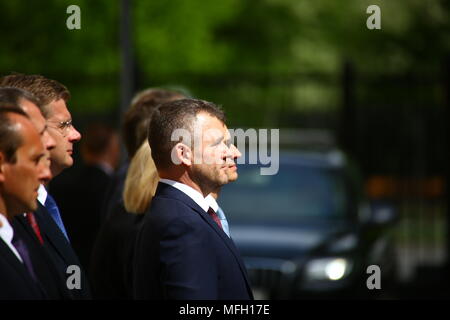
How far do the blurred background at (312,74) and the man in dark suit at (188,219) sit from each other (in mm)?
3999

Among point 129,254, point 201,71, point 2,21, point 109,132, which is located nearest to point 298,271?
point 109,132

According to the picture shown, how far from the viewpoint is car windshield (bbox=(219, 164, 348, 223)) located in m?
9.46

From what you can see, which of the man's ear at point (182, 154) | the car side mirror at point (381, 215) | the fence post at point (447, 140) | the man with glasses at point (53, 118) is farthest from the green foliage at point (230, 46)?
the man's ear at point (182, 154)

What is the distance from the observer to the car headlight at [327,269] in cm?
858

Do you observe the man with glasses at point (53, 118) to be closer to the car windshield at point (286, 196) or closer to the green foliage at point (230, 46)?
the car windshield at point (286, 196)

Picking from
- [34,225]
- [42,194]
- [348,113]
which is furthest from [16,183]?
[348,113]

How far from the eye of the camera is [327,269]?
8.66 metres

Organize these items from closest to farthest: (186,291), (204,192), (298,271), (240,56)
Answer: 1. (186,291)
2. (204,192)
3. (298,271)
4. (240,56)

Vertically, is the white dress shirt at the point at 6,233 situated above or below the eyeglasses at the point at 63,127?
below

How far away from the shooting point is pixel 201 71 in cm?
1908

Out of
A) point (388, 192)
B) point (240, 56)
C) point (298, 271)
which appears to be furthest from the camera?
point (240, 56)

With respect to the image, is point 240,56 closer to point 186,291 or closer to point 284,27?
point 284,27

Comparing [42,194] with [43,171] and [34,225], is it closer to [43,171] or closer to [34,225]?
[34,225]

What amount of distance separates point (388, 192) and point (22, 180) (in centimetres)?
1300
